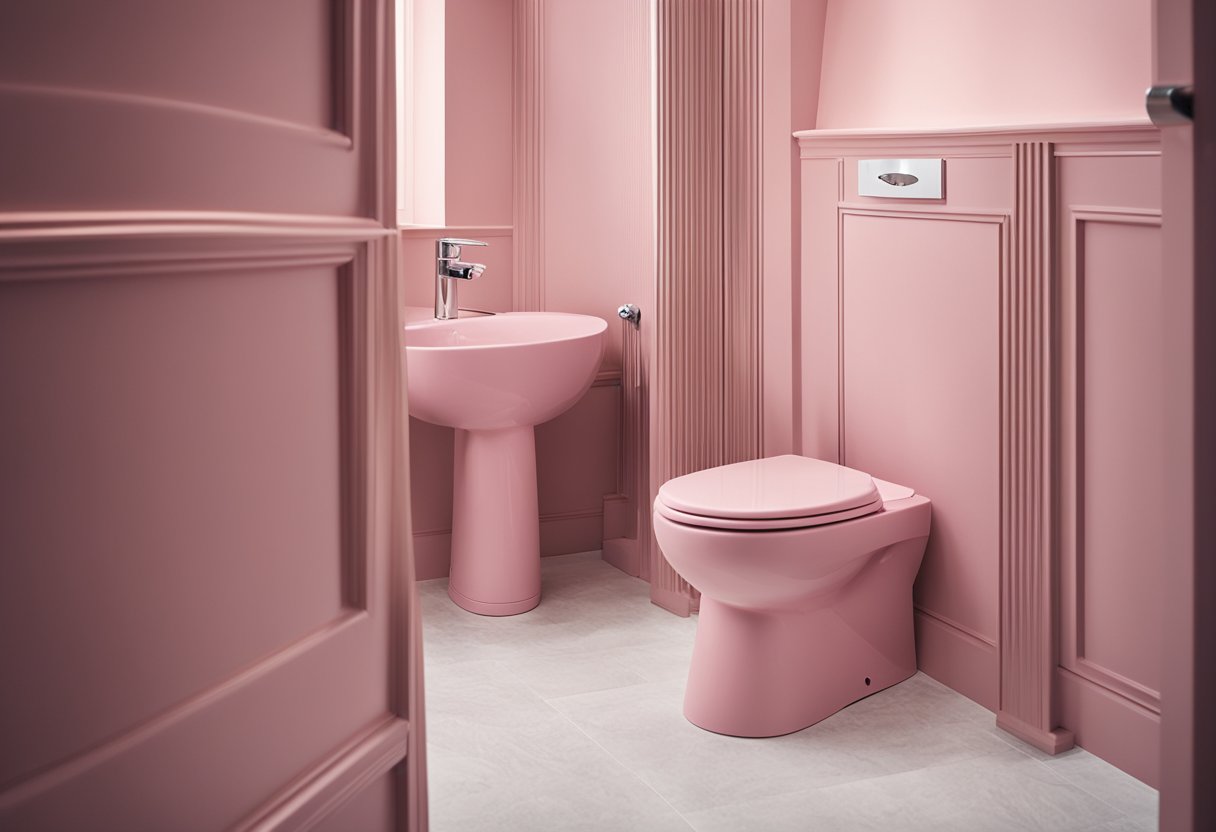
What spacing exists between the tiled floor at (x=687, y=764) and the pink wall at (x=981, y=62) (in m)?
1.12

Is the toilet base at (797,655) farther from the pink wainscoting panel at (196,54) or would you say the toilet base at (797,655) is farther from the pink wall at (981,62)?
the pink wainscoting panel at (196,54)

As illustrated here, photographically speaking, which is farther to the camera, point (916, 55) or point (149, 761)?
point (916, 55)

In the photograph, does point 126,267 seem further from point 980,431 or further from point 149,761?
point 980,431

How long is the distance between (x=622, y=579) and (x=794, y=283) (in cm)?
98

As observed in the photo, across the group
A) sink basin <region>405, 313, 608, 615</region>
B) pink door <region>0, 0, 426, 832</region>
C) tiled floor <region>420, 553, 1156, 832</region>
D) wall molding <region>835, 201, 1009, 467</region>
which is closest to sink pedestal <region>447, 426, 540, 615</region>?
sink basin <region>405, 313, 608, 615</region>

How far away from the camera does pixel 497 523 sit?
2.84 metres

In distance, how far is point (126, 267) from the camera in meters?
0.69

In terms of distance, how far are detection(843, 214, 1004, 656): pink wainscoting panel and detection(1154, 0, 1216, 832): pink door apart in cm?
97

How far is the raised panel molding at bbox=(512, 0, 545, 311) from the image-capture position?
10.2ft

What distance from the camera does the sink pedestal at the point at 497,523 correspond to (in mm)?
2838

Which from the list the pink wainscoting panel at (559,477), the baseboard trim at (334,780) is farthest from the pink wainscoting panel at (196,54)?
the pink wainscoting panel at (559,477)

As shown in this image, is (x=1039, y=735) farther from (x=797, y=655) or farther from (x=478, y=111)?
(x=478, y=111)

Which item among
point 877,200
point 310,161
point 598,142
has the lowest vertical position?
point 310,161

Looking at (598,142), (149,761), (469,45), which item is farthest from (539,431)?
(149,761)
